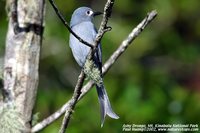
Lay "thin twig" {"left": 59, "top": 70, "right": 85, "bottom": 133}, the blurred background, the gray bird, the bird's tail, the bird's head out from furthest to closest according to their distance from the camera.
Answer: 1. the blurred background
2. the bird's head
3. the gray bird
4. the bird's tail
5. "thin twig" {"left": 59, "top": 70, "right": 85, "bottom": 133}

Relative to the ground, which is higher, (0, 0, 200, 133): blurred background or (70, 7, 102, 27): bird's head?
(70, 7, 102, 27): bird's head

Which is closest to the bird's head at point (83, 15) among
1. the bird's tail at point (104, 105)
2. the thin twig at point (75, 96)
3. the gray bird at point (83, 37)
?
the gray bird at point (83, 37)

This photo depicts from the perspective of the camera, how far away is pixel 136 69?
5852 mm

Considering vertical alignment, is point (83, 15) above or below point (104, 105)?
above

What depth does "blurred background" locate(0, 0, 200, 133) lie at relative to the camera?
4.80m

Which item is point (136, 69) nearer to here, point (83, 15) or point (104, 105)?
point (83, 15)

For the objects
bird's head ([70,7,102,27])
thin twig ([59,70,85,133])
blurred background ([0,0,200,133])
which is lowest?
blurred background ([0,0,200,133])

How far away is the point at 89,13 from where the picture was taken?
163 inches

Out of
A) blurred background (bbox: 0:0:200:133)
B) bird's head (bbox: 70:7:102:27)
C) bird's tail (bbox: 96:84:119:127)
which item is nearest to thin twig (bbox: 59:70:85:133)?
bird's tail (bbox: 96:84:119:127)

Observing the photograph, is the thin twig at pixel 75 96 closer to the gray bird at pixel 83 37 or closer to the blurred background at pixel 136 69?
the gray bird at pixel 83 37

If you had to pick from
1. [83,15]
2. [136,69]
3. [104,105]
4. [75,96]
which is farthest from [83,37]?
→ [136,69]

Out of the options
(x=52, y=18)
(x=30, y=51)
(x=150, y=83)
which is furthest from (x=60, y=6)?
(x=30, y=51)

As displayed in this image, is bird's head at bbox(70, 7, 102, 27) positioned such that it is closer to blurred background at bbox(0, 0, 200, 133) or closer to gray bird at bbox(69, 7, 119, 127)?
gray bird at bbox(69, 7, 119, 127)

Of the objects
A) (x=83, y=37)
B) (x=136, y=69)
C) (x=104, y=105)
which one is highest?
(x=83, y=37)
